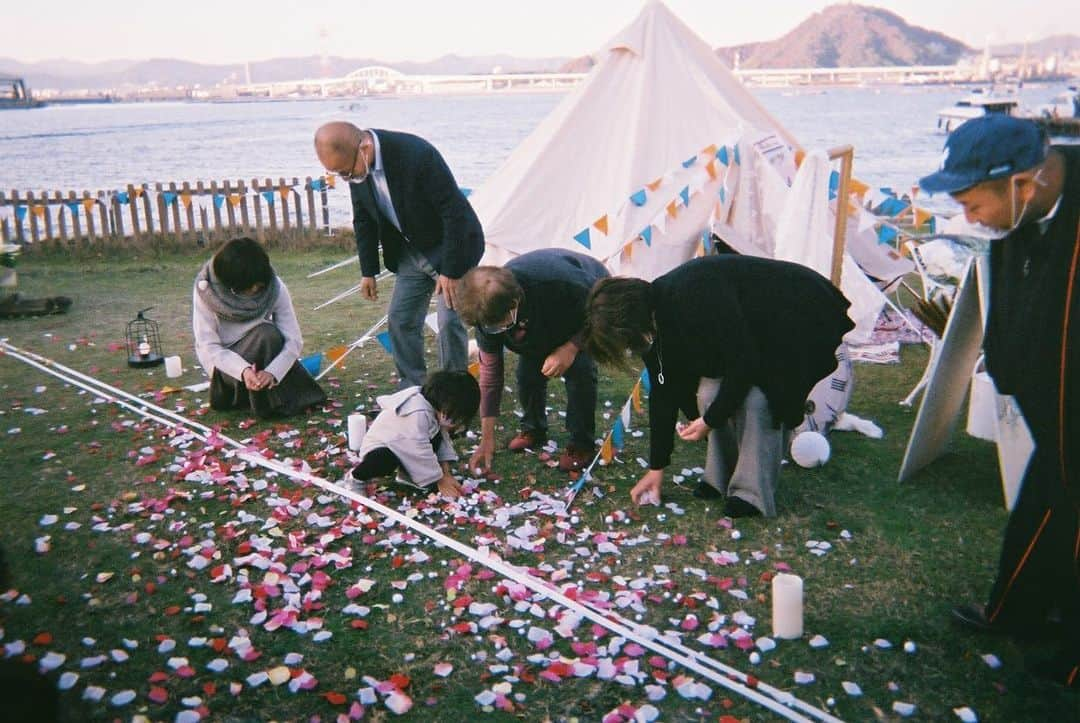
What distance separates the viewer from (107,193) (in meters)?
12.9

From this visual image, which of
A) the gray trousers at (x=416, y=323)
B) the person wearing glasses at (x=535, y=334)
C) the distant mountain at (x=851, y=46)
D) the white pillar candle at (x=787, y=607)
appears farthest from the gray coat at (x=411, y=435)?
the distant mountain at (x=851, y=46)

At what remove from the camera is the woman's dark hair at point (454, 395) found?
171 inches

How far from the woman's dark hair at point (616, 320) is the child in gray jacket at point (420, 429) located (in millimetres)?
1044

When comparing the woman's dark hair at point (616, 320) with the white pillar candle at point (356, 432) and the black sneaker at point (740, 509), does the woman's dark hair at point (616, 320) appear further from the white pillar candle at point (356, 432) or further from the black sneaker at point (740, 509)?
the white pillar candle at point (356, 432)

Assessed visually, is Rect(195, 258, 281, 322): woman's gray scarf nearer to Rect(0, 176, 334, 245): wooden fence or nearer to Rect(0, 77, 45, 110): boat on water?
Rect(0, 176, 334, 245): wooden fence

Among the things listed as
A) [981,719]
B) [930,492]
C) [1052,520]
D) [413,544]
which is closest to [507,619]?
[413,544]

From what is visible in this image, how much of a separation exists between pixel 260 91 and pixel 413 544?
6303 inches

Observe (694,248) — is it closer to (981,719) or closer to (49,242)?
(981,719)

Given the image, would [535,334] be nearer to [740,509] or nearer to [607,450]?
Answer: [607,450]

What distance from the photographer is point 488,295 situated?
389 cm

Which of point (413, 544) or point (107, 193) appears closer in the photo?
point (413, 544)

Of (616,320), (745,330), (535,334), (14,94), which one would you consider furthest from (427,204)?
(14,94)

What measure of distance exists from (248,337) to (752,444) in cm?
336

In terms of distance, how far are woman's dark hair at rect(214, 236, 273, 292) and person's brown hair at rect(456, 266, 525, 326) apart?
6.15 feet
